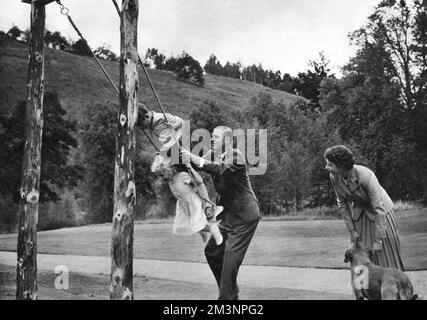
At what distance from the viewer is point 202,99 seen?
43.2ft

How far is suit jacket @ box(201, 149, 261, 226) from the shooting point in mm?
5941

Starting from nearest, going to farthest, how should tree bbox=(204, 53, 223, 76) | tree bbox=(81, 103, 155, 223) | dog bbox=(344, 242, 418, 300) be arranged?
1. dog bbox=(344, 242, 418, 300)
2. tree bbox=(204, 53, 223, 76)
3. tree bbox=(81, 103, 155, 223)

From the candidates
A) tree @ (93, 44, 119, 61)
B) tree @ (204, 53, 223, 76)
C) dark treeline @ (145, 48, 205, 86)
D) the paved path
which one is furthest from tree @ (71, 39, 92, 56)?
the paved path

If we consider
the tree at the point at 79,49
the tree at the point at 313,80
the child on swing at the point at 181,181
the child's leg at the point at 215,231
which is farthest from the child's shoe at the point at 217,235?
the tree at the point at 79,49

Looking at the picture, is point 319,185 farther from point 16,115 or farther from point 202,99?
point 16,115

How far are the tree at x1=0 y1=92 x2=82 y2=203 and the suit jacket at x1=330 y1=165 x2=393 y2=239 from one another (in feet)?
30.6

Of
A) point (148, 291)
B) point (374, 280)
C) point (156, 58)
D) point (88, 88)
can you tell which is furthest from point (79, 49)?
point (374, 280)

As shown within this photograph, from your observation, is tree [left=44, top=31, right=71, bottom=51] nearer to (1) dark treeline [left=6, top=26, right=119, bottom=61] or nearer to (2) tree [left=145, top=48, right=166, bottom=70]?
(1) dark treeline [left=6, top=26, right=119, bottom=61]

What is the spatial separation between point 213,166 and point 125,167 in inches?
36.2

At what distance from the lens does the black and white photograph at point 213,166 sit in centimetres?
573
